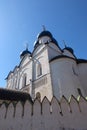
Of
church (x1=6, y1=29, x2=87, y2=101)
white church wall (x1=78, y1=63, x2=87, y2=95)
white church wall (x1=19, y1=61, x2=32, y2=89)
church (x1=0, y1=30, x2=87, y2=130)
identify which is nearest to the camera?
church (x1=0, y1=30, x2=87, y2=130)

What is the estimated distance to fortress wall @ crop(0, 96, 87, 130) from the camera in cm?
543

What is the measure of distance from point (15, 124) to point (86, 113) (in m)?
3.27

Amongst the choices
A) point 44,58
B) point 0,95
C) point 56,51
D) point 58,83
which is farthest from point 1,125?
point 56,51

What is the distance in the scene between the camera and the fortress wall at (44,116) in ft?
17.8

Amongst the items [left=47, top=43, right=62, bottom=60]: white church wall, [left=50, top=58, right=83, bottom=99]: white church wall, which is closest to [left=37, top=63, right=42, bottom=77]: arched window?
[left=47, top=43, right=62, bottom=60]: white church wall

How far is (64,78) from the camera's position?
1284 centimetres

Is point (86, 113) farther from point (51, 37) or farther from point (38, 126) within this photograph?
point (51, 37)

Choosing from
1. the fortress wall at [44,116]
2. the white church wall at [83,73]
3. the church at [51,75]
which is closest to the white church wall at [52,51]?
the church at [51,75]

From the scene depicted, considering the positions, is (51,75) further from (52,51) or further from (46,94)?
(52,51)

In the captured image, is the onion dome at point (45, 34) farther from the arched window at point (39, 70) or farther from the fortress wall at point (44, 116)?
the fortress wall at point (44, 116)

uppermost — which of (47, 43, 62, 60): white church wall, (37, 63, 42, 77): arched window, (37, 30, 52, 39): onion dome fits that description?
(37, 30, 52, 39): onion dome

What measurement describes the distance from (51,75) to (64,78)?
1621mm

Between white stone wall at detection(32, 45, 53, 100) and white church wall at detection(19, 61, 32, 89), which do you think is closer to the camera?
white stone wall at detection(32, 45, 53, 100)

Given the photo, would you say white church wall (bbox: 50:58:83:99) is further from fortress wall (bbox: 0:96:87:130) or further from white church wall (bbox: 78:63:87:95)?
fortress wall (bbox: 0:96:87:130)
